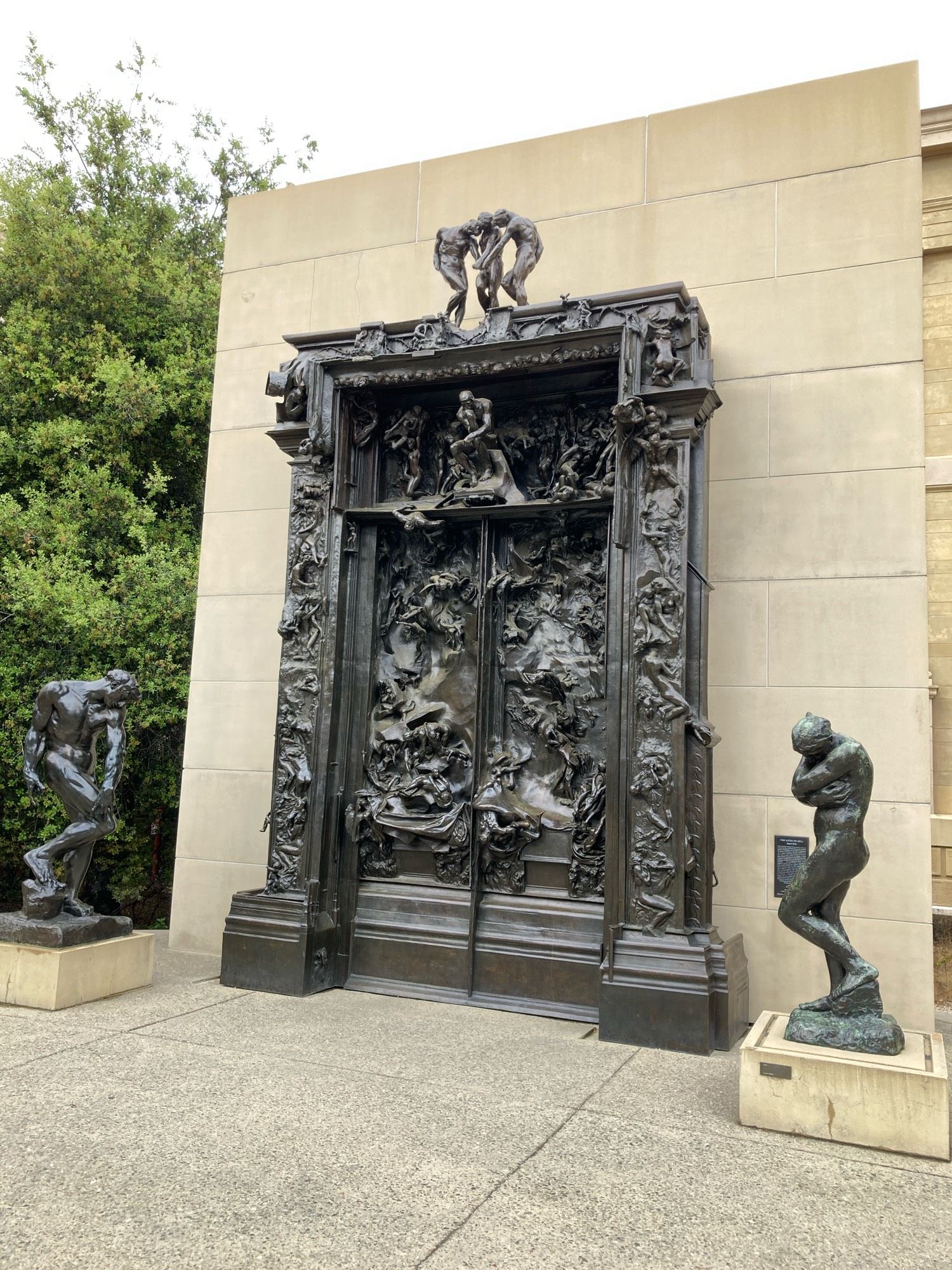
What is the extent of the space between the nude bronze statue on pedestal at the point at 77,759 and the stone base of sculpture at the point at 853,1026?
4785mm

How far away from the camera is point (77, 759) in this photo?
720 centimetres

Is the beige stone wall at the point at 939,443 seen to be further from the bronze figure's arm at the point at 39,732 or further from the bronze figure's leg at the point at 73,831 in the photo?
the bronze figure's arm at the point at 39,732

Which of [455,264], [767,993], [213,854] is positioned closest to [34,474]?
[213,854]

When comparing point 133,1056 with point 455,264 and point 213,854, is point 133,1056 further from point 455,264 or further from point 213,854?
point 455,264

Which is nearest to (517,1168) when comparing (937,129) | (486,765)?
(486,765)

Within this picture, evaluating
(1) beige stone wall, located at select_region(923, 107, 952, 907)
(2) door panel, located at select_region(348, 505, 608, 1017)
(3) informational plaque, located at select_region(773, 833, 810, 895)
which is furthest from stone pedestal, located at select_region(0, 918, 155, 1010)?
(1) beige stone wall, located at select_region(923, 107, 952, 907)

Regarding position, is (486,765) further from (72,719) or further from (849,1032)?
(849,1032)

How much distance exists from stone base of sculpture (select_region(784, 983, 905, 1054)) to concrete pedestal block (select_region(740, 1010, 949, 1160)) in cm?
4

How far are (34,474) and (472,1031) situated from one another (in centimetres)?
1177

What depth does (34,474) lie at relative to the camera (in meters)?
14.8

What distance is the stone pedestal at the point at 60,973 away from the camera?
21.0 ft

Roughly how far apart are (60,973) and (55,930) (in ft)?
0.99

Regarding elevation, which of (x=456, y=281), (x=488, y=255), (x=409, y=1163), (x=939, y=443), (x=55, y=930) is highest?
(x=939, y=443)

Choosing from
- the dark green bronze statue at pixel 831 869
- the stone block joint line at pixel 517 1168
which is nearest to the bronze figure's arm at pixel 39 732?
the stone block joint line at pixel 517 1168
